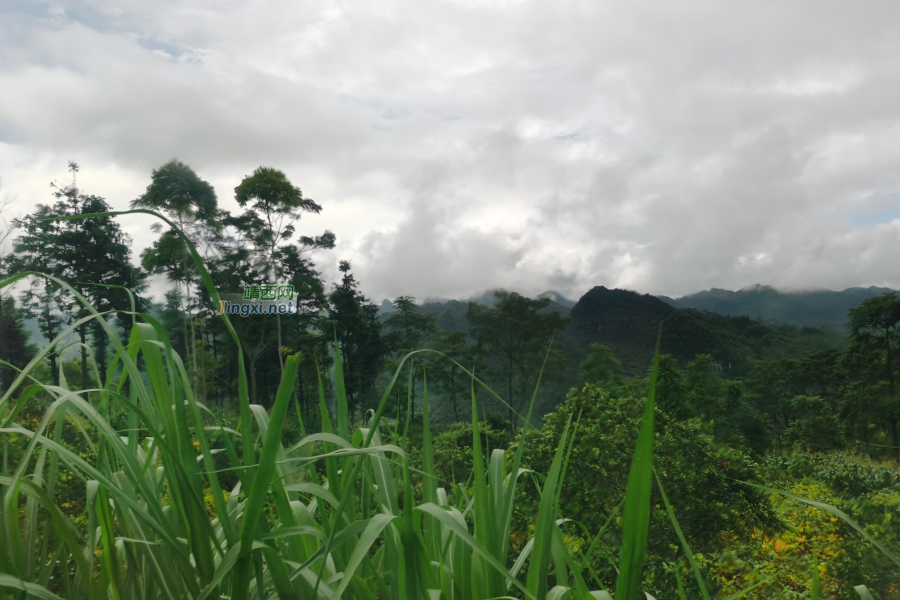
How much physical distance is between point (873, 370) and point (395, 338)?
4.08 meters

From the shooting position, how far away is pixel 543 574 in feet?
2.09

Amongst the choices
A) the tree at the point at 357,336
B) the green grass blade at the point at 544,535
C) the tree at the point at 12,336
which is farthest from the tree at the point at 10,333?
the green grass blade at the point at 544,535

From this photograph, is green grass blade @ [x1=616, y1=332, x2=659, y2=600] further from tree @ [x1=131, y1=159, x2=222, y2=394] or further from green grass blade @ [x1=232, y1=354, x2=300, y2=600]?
tree @ [x1=131, y1=159, x2=222, y2=394]

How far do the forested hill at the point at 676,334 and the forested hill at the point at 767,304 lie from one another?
8 cm

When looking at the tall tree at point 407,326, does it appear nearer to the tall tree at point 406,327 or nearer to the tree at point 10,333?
the tall tree at point 406,327

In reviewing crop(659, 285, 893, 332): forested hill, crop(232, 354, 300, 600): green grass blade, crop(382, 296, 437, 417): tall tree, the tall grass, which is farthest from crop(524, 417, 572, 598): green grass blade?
crop(382, 296, 437, 417): tall tree

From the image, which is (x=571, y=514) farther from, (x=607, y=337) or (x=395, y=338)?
(x=395, y=338)

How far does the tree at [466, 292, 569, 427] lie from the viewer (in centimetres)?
493

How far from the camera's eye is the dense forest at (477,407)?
2.29 ft

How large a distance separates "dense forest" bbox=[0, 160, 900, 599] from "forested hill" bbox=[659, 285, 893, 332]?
0.18ft

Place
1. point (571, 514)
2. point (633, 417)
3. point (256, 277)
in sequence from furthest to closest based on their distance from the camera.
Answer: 1. point (256, 277)
2. point (633, 417)
3. point (571, 514)

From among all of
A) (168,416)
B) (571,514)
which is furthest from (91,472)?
(571,514)

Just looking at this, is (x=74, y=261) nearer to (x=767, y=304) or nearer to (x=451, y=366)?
(x=451, y=366)

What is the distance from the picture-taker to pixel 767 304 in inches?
Result: 187
